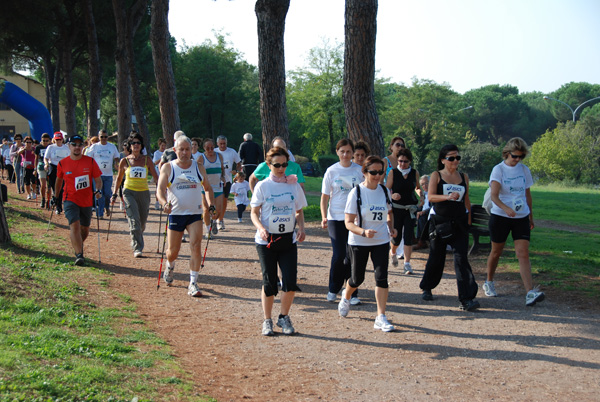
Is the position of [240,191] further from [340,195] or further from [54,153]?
[340,195]

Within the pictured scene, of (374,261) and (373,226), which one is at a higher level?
(373,226)

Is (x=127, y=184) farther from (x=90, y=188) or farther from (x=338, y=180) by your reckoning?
(x=338, y=180)

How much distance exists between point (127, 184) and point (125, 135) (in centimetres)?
1594

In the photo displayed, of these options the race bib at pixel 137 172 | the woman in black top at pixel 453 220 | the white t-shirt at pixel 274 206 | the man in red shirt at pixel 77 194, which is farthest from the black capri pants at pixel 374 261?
the race bib at pixel 137 172

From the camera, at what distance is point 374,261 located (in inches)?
273

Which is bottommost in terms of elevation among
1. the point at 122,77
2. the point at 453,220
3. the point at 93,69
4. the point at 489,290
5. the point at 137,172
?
the point at 489,290

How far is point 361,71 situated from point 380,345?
739 cm

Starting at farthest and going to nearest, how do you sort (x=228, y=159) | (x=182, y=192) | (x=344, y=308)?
(x=228, y=159) < (x=182, y=192) < (x=344, y=308)

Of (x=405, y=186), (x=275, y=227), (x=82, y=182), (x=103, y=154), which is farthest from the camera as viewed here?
(x=103, y=154)

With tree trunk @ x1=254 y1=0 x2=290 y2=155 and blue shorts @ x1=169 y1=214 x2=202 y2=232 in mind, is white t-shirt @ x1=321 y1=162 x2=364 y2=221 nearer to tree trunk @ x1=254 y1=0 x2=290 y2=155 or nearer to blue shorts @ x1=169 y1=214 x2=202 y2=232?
blue shorts @ x1=169 y1=214 x2=202 y2=232

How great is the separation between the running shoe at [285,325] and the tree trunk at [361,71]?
20.5 ft

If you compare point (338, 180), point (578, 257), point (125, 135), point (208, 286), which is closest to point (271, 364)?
point (338, 180)

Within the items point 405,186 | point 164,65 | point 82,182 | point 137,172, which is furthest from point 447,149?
point 164,65

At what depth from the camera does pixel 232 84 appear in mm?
53719
